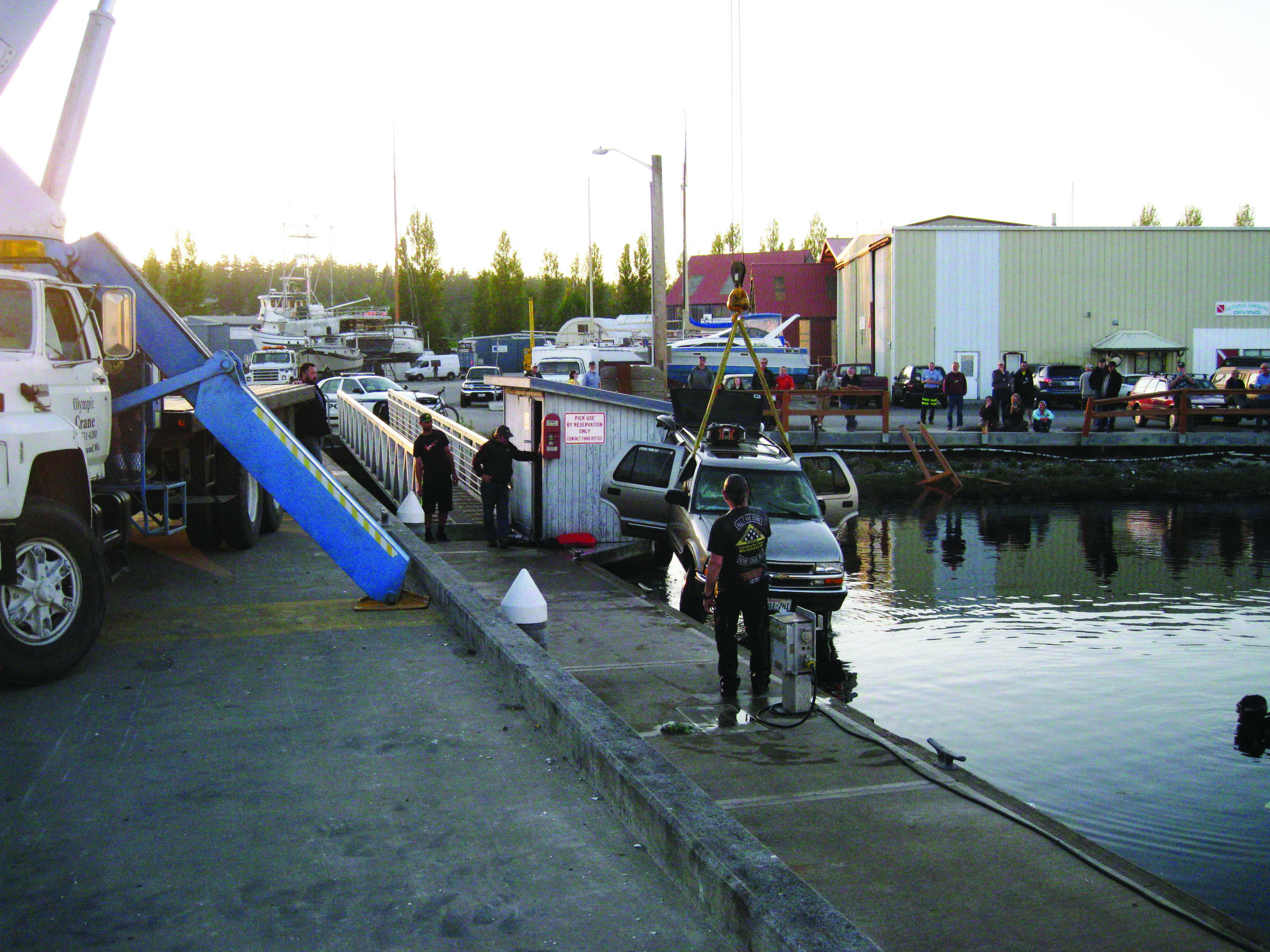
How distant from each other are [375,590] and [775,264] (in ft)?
195

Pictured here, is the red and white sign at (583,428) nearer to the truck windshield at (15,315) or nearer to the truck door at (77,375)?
the truck door at (77,375)

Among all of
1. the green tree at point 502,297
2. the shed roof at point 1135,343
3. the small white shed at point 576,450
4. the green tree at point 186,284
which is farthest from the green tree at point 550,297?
the small white shed at point 576,450

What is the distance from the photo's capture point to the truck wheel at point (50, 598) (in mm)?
6758

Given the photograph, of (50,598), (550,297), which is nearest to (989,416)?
(50,598)

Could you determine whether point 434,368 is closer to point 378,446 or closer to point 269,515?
point 378,446

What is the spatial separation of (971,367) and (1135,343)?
602 centimetres

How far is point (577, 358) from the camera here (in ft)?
134

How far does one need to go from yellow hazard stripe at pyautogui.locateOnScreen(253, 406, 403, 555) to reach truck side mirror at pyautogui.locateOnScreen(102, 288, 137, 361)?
129cm

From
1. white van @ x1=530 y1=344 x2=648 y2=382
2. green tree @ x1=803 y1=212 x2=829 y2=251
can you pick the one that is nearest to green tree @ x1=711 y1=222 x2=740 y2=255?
green tree @ x1=803 y1=212 x2=829 y2=251

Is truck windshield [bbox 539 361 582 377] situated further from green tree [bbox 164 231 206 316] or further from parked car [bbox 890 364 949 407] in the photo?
green tree [bbox 164 231 206 316]

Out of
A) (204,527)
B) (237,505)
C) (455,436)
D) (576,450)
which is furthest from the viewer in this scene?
(455,436)

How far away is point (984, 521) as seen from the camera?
68.8 ft

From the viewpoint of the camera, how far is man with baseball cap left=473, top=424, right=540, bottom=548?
1495 cm

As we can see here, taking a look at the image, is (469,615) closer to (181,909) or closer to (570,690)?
(570,690)
